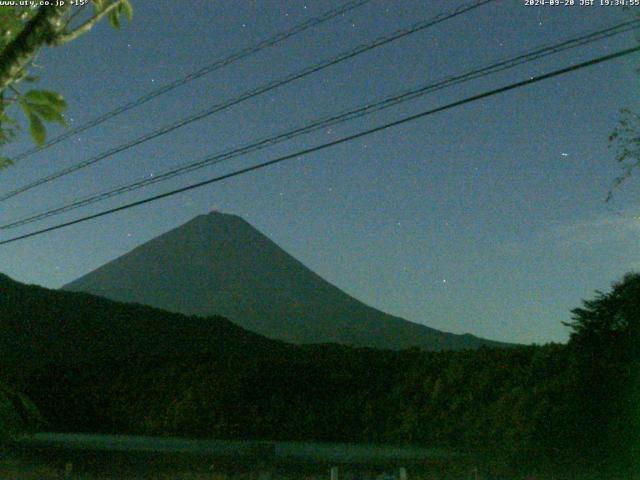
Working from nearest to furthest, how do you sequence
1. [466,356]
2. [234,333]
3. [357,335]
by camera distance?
[466,356]
[234,333]
[357,335]

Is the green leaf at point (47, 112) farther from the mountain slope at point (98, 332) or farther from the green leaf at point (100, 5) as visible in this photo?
the mountain slope at point (98, 332)

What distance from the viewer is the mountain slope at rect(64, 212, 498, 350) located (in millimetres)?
49531

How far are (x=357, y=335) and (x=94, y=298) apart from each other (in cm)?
1844

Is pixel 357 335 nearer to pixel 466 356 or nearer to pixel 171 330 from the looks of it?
pixel 171 330

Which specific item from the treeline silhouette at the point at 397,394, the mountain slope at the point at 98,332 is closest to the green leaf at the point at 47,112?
the treeline silhouette at the point at 397,394

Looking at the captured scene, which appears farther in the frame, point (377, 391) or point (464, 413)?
point (377, 391)

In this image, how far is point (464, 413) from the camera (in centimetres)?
1627

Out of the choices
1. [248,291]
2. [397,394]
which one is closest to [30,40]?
[397,394]

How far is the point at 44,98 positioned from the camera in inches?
154

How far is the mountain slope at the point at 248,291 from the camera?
49531 mm

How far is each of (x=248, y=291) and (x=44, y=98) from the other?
246 feet

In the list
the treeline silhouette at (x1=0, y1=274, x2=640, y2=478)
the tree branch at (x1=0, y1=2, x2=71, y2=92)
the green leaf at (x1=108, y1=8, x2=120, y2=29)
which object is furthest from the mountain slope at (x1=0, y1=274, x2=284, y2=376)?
the tree branch at (x1=0, y1=2, x2=71, y2=92)

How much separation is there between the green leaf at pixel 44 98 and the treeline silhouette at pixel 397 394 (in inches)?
457

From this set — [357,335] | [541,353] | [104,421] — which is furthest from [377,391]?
[357,335]
